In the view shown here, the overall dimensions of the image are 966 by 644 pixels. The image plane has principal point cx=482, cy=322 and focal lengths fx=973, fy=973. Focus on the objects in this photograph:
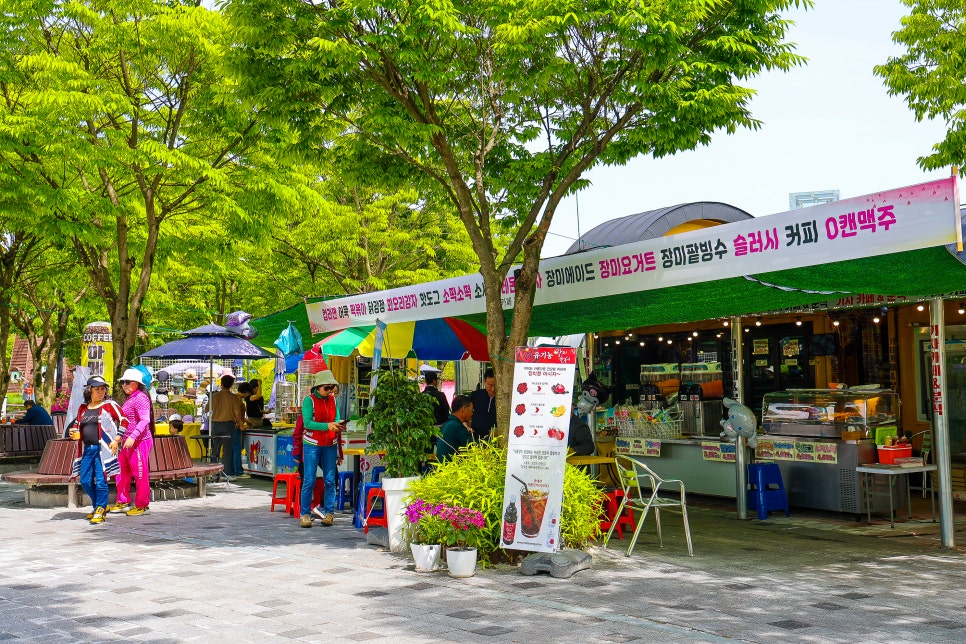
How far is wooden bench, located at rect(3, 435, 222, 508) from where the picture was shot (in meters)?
13.1

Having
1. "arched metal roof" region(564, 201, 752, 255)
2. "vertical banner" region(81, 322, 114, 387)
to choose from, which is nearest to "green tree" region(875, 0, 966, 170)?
"arched metal roof" region(564, 201, 752, 255)

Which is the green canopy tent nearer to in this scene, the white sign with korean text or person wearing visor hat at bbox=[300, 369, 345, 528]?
the white sign with korean text

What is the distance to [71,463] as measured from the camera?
13.3 metres

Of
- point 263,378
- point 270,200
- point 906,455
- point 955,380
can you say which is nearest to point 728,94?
point 906,455

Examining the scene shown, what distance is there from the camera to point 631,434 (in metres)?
14.4

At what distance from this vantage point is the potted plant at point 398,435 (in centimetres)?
926

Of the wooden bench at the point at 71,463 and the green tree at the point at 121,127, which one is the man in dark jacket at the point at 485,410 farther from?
the green tree at the point at 121,127

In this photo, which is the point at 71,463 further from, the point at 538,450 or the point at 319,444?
the point at 538,450

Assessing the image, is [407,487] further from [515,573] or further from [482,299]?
[482,299]

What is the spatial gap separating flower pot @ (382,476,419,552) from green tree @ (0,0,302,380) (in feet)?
22.0

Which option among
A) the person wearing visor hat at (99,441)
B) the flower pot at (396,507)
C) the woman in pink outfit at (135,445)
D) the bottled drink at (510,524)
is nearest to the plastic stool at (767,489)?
the bottled drink at (510,524)

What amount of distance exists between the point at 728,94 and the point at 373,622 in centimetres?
592

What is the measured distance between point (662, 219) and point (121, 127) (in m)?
8.64

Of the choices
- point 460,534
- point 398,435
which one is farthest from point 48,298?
point 460,534
